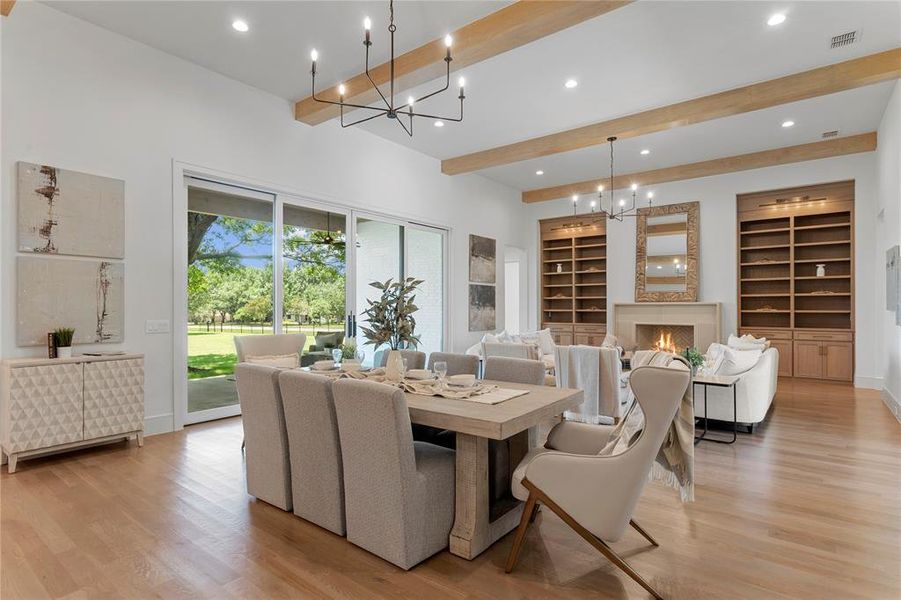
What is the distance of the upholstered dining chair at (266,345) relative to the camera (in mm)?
4051

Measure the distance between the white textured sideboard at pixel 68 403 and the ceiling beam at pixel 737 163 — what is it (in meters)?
7.80

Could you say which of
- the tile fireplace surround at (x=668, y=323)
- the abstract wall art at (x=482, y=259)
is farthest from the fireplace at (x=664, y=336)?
the abstract wall art at (x=482, y=259)

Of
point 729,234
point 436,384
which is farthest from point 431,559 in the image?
point 729,234

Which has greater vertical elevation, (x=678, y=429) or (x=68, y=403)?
(x=678, y=429)

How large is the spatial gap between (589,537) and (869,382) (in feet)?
23.7

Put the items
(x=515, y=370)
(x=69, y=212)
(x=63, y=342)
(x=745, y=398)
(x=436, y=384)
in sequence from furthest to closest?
(x=745, y=398), (x=69, y=212), (x=63, y=342), (x=515, y=370), (x=436, y=384)

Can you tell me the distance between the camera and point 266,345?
4.25m

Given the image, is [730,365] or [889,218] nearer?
[730,365]

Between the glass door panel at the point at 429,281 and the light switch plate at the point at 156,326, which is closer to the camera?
the light switch plate at the point at 156,326

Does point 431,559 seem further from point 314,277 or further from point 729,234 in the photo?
point 729,234

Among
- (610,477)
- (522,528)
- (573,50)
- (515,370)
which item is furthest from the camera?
(573,50)

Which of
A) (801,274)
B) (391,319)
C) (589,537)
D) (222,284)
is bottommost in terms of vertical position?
(589,537)

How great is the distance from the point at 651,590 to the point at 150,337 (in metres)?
4.40

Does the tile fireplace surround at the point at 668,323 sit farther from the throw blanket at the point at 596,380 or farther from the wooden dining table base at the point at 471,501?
the wooden dining table base at the point at 471,501
